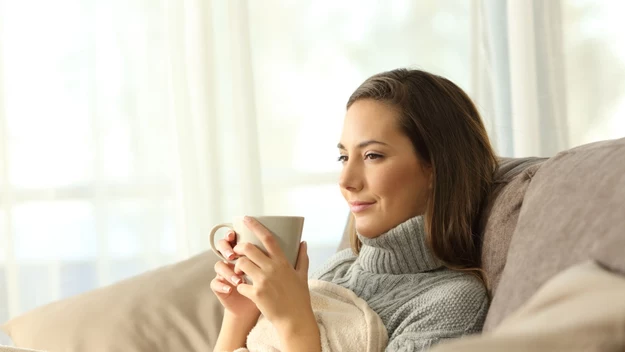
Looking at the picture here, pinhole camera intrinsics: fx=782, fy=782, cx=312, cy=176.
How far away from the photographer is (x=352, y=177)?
4.98ft

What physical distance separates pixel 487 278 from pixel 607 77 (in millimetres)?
1769

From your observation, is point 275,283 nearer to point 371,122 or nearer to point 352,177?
point 352,177

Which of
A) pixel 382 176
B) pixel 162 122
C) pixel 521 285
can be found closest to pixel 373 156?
pixel 382 176

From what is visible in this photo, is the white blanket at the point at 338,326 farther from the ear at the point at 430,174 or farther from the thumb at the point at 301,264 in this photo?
the ear at the point at 430,174

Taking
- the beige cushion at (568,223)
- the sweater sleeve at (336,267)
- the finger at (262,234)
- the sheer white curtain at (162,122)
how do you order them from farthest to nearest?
1. the sheer white curtain at (162,122)
2. the sweater sleeve at (336,267)
3. the finger at (262,234)
4. the beige cushion at (568,223)

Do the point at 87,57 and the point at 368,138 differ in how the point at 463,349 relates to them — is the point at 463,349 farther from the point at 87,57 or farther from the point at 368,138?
the point at 87,57

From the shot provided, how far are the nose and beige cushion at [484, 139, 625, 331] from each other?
401 millimetres

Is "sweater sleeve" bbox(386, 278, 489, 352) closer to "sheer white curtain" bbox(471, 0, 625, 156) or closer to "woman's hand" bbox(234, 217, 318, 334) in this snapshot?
"woman's hand" bbox(234, 217, 318, 334)

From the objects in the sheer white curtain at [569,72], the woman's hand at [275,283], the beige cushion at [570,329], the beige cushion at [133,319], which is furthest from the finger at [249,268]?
the sheer white curtain at [569,72]

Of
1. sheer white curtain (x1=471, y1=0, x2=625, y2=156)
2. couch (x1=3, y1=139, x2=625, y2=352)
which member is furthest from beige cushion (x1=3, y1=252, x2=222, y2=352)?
sheer white curtain (x1=471, y1=0, x2=625, y2=156)

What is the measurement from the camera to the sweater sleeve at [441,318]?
1269 millimetres

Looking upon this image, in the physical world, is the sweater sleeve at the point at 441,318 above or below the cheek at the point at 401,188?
below

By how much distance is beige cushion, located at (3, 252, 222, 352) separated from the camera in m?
1.69

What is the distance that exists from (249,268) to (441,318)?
13.0 inches
